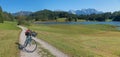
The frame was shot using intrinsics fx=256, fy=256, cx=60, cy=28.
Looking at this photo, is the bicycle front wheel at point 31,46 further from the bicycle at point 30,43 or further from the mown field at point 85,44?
the mown field at point 85,44

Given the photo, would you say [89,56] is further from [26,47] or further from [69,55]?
[26,47]

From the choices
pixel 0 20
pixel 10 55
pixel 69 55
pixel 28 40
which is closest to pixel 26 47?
pixel 28 40

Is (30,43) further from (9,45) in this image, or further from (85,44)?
(85,44)

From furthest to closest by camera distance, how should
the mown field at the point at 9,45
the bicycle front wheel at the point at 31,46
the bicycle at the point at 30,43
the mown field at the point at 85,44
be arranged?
the bicycle at the point at 30,43, the bicycle front wheel at the point at 31,46, the mown field at the point at 85,44, the mown field at the point at 9,45

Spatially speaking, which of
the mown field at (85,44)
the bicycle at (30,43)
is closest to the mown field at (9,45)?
the bicycle at (30,43)

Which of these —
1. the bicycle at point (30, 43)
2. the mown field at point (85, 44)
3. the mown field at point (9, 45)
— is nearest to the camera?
the mown field at point (9, 45)

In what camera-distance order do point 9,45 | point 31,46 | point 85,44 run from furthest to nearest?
point 85,44 < point 9,45 < point 31,46

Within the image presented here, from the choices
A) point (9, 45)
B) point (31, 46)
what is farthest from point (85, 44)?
point (31, 46)

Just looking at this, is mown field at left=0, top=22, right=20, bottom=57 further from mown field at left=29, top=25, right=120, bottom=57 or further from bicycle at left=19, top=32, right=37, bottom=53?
mown field at left=29, top=25, right=120, bottom=57

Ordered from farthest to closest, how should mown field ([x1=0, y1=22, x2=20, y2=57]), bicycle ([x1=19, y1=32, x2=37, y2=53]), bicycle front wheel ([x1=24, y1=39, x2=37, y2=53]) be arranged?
bicycle ([x1=19, y1=32, x2=37, y2=53]) < bicycle front wheel ([x1=24, y1=39, x2=37, y2=53]) < mown field ([x1=0, y1=22, x2=20, y2=57])

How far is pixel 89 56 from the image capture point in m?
20.3

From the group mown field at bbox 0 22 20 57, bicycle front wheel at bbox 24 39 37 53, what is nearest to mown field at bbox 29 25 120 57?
bicycle front wheel at bbox 24 39 37 53

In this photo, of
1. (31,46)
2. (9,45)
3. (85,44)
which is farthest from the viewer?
(85,44)

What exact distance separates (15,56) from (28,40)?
4953mm
